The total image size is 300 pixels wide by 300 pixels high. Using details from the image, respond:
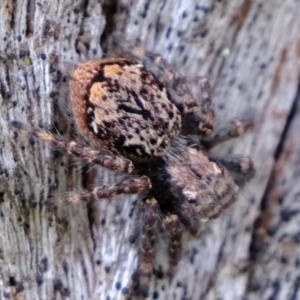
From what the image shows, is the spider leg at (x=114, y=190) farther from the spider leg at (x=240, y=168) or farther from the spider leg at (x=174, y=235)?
the spider leg at (x=240, y=168)

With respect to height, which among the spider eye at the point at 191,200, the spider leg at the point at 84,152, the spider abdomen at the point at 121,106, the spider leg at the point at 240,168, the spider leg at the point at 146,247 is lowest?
the spider leg at the point at 146,247

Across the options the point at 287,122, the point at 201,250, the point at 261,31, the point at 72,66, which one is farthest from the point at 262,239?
the point at 72,66

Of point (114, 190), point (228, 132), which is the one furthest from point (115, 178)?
point (228, 132)

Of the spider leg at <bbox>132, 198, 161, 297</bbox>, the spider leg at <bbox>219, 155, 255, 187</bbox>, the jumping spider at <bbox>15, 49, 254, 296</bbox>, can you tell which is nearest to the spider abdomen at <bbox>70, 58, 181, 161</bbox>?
the jumping spider at <bbox>15, 49, 254, 296</bbox>

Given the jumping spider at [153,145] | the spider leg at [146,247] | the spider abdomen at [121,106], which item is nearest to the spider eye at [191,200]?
the jumping spider at [153,145]

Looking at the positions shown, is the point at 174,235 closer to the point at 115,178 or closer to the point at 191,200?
the point at 191,200

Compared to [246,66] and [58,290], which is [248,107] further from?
[58,290]

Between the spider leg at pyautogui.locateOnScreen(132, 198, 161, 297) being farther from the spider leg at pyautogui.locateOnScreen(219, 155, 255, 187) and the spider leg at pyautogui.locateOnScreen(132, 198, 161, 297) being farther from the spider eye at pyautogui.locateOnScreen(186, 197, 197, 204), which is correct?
the spider leg at pyautogui.locateOnScreen(219, 155, 255, 187)

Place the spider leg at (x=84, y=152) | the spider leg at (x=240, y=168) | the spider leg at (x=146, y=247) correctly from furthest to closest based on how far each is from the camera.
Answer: the spider leg at (x=240, y=168), the spider leg at (x=146, y=247), the spider leg at (x=84, y=152)
